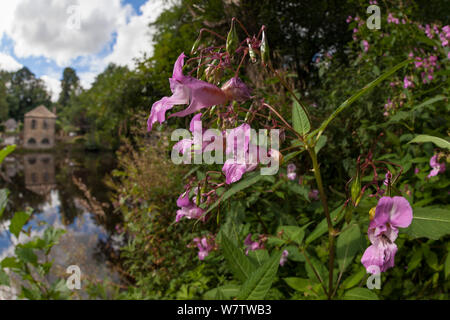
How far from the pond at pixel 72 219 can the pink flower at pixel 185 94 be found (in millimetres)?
1731

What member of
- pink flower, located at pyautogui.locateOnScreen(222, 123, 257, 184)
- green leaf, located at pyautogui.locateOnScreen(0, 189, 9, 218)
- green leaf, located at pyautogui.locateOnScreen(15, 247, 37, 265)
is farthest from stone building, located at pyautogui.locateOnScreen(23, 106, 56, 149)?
pink flower, located at pyautogui.locateOnScreen(222, 123, 257, 184)

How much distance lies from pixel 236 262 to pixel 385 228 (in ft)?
1.49

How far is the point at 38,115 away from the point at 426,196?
3128cm

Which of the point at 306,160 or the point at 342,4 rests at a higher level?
the point at 342,4

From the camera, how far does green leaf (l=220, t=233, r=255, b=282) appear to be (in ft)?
2.56

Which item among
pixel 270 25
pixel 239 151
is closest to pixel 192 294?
pixel 239 151

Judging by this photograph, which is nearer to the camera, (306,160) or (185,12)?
(306,160)

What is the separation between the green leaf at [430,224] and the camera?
58 centimetres

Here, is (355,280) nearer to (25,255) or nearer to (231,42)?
(231,42)

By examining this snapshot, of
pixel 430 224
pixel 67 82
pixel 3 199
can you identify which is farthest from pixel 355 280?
pixel 67 82

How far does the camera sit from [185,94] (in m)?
0.48

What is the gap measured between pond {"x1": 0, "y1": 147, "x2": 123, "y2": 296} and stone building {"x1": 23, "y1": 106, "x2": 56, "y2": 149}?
1499cm
